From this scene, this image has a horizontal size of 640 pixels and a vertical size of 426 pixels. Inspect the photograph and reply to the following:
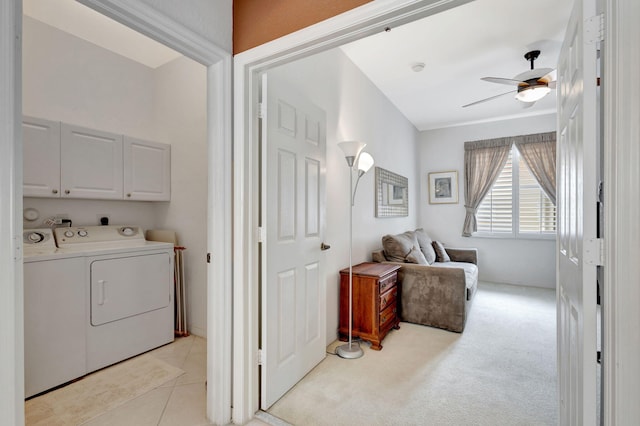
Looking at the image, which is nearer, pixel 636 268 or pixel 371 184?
pixel 636 268

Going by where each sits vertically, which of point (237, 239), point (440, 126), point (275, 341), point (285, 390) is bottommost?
point (285, 390)

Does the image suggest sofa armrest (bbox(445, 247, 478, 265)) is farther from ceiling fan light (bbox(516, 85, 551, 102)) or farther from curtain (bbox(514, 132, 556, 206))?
ceiling fan light (bbox(516, 85, 551, 102))

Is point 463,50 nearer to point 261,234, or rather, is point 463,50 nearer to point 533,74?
point 533,74

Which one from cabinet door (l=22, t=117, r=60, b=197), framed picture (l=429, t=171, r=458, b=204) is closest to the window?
framed picture (l=429, t=171, r=458, b=204)

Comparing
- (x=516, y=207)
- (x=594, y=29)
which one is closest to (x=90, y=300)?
(x=594, y=29)

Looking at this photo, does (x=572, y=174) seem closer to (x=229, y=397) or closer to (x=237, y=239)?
(x=237, y=239)

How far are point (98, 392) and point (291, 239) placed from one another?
1.70 meters

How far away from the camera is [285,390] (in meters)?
1.99

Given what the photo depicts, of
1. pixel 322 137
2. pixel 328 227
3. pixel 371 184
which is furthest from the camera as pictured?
pixel 371 184

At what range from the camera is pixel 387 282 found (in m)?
2.92

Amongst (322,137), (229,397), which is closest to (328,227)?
(322,137)

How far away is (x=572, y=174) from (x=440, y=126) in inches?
191

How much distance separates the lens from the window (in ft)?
16.1

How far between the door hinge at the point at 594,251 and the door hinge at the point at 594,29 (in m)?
0.62
